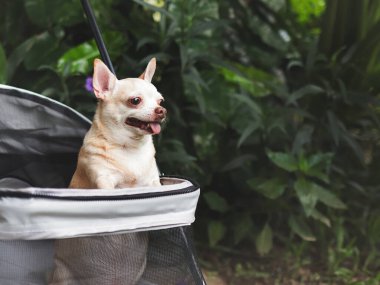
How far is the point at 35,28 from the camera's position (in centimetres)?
300

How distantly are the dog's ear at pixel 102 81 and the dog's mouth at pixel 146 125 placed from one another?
0.11m

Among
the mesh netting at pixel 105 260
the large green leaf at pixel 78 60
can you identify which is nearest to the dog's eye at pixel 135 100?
the mesh netting at pixel 105 260

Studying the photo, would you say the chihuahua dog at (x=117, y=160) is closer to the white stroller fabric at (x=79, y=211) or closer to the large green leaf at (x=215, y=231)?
the white stroller fabric at (x=79, y=211)

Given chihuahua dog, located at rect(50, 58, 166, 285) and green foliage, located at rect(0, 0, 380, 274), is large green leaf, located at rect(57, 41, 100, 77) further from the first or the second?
chihuahua dog, located at rect(50, 58, 166, 285)

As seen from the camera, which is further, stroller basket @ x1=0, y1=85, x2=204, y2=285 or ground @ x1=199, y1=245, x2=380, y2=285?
ground @ x1=199, y1=245, x2=380, y2=285

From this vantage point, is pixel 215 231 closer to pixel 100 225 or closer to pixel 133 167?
pixel 133 167

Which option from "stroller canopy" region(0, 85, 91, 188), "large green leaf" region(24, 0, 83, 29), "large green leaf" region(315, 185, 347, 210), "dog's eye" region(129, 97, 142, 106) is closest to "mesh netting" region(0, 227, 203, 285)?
"dog's eye" region(129, 97, 142, 106)

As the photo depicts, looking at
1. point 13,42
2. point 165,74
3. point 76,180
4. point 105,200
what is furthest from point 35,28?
point 105,200

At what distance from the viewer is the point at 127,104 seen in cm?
146

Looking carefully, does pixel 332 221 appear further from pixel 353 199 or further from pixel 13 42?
pixel 13 42

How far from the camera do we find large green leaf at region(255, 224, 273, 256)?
2594mm

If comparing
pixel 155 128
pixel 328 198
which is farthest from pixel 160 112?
pixel 328 198

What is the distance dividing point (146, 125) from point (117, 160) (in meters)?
0.13

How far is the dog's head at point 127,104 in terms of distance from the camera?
1426mm
